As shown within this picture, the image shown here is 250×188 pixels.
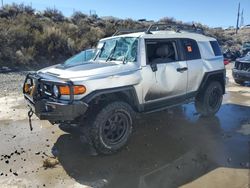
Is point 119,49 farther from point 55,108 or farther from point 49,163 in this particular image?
point 49,163

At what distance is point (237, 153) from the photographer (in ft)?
17.9

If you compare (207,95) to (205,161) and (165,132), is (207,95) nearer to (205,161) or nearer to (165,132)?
(165,132)

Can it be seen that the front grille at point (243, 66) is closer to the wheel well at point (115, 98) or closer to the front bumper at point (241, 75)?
the front bumper at point (241, 75)

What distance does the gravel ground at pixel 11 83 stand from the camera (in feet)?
34.7

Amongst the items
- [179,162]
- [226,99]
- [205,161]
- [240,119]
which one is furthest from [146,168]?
[226,99]

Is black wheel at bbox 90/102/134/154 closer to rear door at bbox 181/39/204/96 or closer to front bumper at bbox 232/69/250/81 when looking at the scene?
rear door at bbox 181/39/204/96

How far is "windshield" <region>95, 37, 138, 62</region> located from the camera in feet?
19.4

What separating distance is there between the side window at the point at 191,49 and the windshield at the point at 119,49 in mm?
1324

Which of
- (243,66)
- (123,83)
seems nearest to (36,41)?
(243,66)

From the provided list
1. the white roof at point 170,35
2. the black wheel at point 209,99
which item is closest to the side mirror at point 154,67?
the white roof at point 170,35

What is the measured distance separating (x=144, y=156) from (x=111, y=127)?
722mm

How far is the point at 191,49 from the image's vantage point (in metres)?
6.89

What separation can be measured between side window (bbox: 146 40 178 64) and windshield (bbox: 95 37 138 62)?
292mm

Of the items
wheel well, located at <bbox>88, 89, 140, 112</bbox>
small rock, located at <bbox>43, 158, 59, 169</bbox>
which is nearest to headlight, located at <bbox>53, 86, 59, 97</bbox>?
wheel well, located at <bbox>88, 89, 140, 112</bbox>
